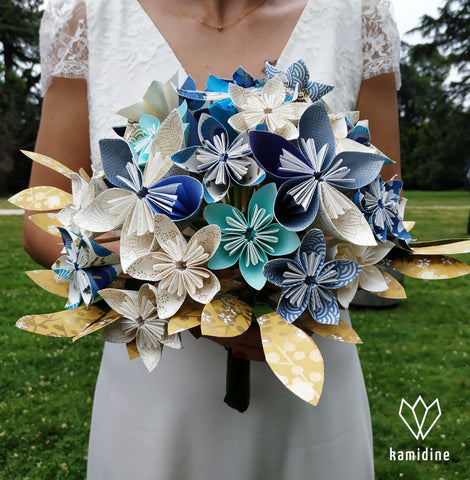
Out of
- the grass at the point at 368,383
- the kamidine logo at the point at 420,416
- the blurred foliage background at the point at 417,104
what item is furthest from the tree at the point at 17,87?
the kamidine logo at the point at 420,416

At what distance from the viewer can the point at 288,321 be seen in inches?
36.0

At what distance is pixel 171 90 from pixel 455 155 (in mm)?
35761

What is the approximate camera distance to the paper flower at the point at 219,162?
37.8 inches

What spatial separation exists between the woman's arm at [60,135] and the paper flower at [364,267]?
3.24ft

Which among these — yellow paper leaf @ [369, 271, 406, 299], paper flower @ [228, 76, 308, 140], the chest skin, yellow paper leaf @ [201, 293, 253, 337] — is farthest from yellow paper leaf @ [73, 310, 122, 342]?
the chest skin

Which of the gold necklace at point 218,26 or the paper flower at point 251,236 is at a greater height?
the gold necklace at point 218,26

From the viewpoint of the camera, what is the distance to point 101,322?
1.02m

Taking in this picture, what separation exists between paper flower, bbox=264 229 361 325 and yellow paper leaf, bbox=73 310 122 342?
1.13 feet

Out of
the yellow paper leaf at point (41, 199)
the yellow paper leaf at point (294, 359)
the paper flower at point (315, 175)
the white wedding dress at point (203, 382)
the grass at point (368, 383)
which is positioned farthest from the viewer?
the grass at point (368, 383)

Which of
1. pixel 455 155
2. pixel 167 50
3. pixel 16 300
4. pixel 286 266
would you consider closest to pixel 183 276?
pixel 286 266

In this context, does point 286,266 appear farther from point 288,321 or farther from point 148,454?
point 148,454

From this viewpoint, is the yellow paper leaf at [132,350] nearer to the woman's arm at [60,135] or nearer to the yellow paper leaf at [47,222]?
the yellow paper leaf at [47,222]

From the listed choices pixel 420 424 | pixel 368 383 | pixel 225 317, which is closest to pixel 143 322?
pixel 225 317

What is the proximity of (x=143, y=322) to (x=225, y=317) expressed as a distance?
0.66 feet
